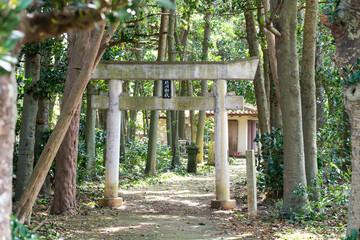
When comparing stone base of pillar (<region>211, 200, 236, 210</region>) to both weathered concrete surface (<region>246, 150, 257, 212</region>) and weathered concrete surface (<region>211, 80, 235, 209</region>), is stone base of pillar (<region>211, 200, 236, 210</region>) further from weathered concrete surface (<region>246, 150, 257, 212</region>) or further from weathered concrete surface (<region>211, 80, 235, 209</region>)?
weathered concrete surface (<region>246, 150, 257, 212</region>)

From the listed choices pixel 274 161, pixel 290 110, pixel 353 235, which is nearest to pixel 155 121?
pixel 274 161

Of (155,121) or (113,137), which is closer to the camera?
(113,137)

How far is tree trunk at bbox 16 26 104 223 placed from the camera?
6.11 meters

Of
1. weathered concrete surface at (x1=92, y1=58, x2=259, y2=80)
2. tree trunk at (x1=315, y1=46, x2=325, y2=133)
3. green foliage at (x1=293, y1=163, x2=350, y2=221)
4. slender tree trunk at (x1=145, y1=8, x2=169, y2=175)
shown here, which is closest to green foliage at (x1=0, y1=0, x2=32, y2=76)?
green foliage at (x1=293, y1=163, x2=350, y2=221)

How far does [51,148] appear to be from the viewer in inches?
248

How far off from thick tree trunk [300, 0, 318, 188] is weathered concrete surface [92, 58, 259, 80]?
154 centimetres

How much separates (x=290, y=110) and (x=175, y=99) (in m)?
3.25

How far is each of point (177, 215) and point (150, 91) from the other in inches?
801

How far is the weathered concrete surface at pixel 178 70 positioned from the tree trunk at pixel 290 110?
2.00 meters

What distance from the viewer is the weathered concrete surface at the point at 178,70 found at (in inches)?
412

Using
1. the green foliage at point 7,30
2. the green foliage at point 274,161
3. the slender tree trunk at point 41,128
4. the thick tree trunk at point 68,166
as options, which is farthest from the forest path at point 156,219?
the green foliage at point 7,30

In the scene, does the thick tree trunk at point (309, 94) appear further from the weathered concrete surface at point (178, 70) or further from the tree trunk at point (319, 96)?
the tree trunk at point (319, 96)

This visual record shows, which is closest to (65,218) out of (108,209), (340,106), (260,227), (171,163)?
(108,209)

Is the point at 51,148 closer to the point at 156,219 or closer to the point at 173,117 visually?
the point at 156,219
